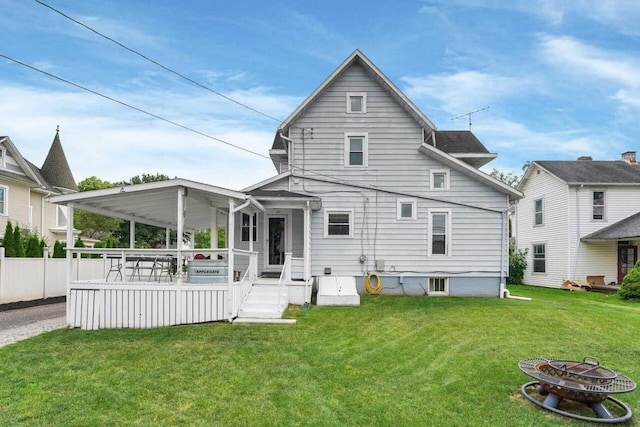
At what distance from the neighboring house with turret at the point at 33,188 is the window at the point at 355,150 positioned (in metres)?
12.1

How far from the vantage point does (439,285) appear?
14.1m

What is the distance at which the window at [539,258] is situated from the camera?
21.7 metres

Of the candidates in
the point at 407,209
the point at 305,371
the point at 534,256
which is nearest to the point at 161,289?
the point at 305,371

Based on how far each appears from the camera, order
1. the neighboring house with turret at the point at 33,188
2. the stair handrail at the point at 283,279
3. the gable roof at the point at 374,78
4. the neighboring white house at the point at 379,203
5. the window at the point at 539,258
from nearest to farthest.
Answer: the stair handrail at the point at 283,279 < the gable roof at the point at 374,78 < the neighboring white house at the point at 379,203 < the neighboring house with turret at the point at 33,188 < the window at the point at 539,258

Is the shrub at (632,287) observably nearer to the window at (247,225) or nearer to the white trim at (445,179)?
the white trim at (445,179)

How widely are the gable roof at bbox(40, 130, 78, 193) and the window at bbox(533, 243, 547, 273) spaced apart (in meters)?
27.8

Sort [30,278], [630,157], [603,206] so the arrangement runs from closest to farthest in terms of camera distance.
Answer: [30,278] < [603,206] < [630,157]

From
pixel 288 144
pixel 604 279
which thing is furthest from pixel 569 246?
pixel 288 144

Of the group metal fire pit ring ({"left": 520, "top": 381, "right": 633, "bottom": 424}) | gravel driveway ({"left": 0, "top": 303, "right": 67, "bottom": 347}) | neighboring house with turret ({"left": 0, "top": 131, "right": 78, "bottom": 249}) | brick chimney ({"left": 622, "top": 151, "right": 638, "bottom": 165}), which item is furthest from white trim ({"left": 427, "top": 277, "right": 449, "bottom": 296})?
brick chimney ({"left": 622, "top": 151, "right": 638, "bottom": 165})

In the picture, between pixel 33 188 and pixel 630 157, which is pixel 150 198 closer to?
pixel 33 188

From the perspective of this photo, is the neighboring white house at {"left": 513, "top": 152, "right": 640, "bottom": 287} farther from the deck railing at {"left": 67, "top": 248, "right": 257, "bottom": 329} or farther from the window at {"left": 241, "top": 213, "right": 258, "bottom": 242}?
the deck railing at {"left": 67, "top": 248, "right": 257, "bottom": 329}

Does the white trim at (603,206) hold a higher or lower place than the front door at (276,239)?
higher

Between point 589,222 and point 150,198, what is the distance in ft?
64.0

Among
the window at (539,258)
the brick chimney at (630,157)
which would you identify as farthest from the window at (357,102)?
the brick chimney at (630,157)
